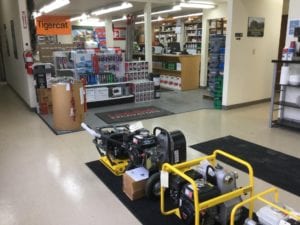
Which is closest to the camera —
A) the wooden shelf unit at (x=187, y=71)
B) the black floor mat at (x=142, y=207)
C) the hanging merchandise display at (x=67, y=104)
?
the black floor mat at (x=142, y=207)

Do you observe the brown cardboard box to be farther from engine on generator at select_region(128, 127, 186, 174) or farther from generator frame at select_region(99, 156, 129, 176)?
engine on generator at select_region(128, 127, 186, 174)

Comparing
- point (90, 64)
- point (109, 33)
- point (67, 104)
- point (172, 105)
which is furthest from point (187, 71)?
point (109, 33)

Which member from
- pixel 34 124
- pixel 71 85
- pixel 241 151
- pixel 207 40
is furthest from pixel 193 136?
pixel 207 40

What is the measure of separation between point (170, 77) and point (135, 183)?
259 inches

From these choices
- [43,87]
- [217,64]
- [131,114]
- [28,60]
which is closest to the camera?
[28,60]

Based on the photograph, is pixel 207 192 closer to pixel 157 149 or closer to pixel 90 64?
pixel 157 149

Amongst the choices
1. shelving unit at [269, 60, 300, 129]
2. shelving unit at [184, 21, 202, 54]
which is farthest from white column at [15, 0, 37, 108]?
shelving unit at [184, 21, 202, 54]

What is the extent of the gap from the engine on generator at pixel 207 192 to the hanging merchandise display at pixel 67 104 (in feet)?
9.38

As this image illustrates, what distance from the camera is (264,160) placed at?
3543mm

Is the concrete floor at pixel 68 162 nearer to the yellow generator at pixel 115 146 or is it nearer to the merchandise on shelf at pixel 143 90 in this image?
the yellow generator at pixel 115 146

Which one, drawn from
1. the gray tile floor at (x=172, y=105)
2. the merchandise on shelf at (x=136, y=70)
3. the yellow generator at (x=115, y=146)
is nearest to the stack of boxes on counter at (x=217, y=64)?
the gray tile floor at (x=172, y=105)

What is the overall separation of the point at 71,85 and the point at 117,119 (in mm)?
1283

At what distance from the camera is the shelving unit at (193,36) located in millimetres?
11727

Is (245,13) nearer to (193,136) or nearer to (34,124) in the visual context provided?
(193,136)
